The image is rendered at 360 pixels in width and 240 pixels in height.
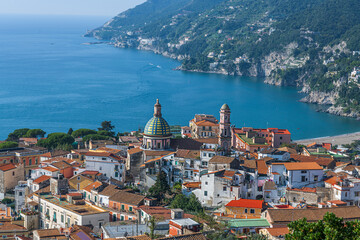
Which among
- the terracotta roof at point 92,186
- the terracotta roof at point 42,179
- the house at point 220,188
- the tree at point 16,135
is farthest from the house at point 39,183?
the tree at point 16,135

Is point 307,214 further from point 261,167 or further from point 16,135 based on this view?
point 16,135

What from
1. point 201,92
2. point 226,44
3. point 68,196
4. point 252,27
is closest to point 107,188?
point 68,196

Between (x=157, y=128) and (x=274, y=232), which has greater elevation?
(x=157, y=128)

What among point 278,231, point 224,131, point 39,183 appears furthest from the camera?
point 224,131

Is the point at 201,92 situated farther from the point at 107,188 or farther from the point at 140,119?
the point at 107,188

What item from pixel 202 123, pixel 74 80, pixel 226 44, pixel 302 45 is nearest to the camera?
pixel 202 123

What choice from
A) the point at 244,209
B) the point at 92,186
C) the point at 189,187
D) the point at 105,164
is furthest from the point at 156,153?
the point at 244,209

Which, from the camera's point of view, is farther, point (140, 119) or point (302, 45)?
point (302, 45)
